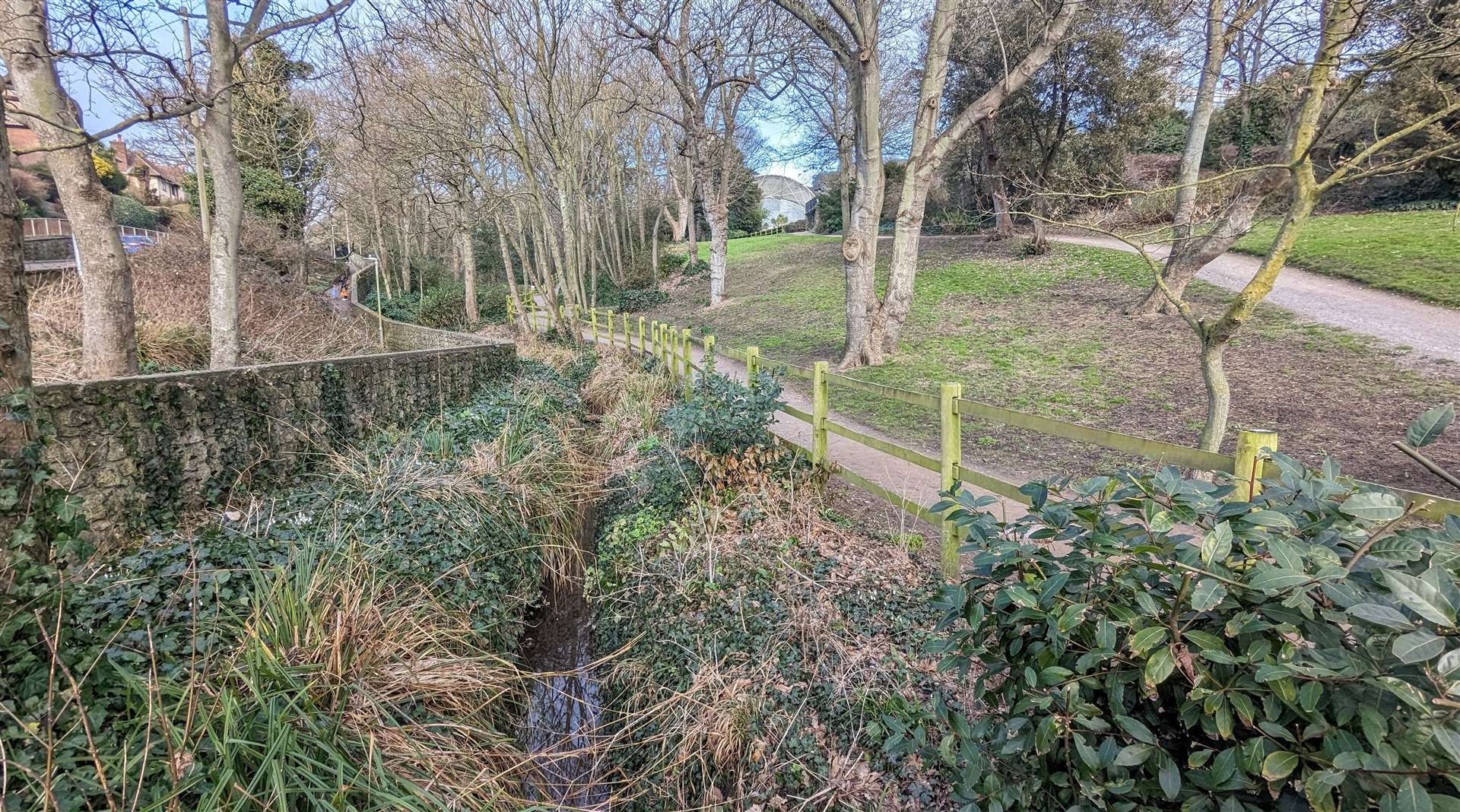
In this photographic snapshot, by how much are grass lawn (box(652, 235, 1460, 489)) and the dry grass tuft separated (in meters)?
8.13

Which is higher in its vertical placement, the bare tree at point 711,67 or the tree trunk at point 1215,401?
the bare tree at point 711,67

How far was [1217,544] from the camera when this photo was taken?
1.23 m

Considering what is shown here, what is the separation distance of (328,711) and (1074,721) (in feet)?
9.02

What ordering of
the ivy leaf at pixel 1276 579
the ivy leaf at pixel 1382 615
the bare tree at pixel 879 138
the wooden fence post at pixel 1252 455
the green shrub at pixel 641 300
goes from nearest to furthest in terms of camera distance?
the ivy leaf at pixel 1382 615, the ivy leaf at pixel 1276 579, the wooden fence post at pixel 1252 455, the bare tree at pixel 879 138, the green shrub at pixel 641 300

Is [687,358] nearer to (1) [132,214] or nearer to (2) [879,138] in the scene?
(2) [879,138]

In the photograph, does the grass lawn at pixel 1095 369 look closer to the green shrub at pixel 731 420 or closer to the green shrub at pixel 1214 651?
the green shrub at pixel 731 420

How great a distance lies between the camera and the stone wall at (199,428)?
3967 mm

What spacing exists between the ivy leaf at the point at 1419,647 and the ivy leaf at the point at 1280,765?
0.29 metres

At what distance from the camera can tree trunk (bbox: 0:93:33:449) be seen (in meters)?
1.93

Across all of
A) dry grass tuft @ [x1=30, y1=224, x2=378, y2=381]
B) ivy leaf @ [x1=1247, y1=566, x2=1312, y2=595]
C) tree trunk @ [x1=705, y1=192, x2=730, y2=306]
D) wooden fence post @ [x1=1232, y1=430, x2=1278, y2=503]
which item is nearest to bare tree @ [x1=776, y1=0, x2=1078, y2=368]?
dry grass tuft @ [x1=30, y1=224, x2=378, y2=381]

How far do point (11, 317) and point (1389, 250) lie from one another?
1760cm

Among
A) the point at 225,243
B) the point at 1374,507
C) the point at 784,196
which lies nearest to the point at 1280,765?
the point at 1374,507

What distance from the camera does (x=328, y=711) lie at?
253 centimetres

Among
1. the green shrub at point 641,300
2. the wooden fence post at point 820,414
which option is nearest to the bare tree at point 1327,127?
the wooden fence post at point 820,414
